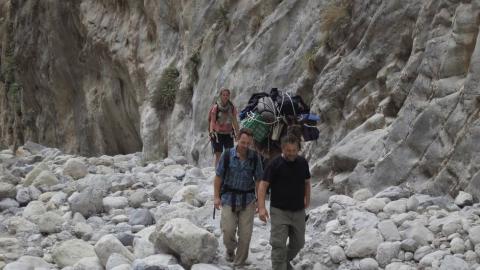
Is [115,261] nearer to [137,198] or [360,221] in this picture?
[360,221]

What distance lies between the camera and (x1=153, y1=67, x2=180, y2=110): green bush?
19641 millimetres

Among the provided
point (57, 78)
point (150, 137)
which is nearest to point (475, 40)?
point (150, 137)

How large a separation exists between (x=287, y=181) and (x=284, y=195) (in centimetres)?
15

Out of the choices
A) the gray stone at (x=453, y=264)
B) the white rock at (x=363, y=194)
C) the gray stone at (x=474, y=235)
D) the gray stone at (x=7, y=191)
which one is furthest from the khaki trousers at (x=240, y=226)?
the gray stone at (x=7, y=191)

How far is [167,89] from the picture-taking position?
19.8m

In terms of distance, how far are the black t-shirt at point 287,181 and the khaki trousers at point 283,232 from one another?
70 millimetres

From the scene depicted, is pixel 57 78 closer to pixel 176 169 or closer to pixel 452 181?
pixel 176 169

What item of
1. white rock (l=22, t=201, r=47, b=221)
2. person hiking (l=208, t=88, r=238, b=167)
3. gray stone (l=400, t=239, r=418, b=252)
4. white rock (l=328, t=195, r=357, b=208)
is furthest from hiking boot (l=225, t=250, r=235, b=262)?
white rock (l=22, t=201, r=47, b=221)

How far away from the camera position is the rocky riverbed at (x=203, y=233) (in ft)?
19.8

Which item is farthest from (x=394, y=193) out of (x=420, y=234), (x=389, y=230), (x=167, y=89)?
(x=167, y=89)

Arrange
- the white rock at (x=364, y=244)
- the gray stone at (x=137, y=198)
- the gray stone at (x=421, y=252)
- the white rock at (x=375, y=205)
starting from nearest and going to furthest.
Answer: the gray stone at (x=421, y=252) < the white rock at (x=364, y=244) < the white rock at (x=375, y=205) < the gray stone at (x=137, y=198)

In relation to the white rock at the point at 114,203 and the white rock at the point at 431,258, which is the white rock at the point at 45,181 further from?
the white rock at the point at 431,258

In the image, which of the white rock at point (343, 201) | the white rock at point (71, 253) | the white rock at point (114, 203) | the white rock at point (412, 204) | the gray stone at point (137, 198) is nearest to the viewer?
the white rock at point (412, 204)

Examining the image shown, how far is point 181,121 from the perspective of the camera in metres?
18.4
